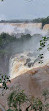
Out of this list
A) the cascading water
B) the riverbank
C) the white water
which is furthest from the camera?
the white water

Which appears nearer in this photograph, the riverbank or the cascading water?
the riverbank

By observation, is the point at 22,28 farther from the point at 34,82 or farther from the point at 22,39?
the point at 34,82

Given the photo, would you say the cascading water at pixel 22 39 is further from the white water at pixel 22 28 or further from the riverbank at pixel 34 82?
the riverbank at pixel 34 82

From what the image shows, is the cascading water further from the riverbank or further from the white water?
the riverbank

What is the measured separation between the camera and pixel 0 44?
22.6 m

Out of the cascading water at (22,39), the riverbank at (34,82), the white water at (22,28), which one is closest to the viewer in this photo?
the riverbank at (34,82)

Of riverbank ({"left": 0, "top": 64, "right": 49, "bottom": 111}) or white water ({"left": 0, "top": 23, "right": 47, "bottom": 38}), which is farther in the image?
white water ({"left": 0, "top": 23, "right": 47, "bottom": 38})

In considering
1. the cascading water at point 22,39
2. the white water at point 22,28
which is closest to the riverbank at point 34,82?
the cascading water at point 22,39

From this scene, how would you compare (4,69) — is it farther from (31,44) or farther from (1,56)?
(31,44)

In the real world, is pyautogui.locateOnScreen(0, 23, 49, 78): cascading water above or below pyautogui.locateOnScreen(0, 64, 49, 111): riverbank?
above

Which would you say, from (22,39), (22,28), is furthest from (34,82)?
(22,28)

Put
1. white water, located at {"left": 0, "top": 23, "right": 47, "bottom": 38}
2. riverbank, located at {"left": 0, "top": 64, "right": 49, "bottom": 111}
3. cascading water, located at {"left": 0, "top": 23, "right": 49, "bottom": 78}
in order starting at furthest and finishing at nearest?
white water, located at {"left": 0, "top": 23, "right": 47, "bottom": 38} → cascading water, located at {"left": 0, "top": 23, "right": 49, "bottom": 78} → riverbank, located at {"left": 0, "top": 64, "right": 49, "bottom": 111}

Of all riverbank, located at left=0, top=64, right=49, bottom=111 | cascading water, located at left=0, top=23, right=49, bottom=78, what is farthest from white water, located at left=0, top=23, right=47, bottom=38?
riverbank, located at left=0, top=64, right=49, bottom=111

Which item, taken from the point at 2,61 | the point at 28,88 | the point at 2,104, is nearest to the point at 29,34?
the point at 2,61
